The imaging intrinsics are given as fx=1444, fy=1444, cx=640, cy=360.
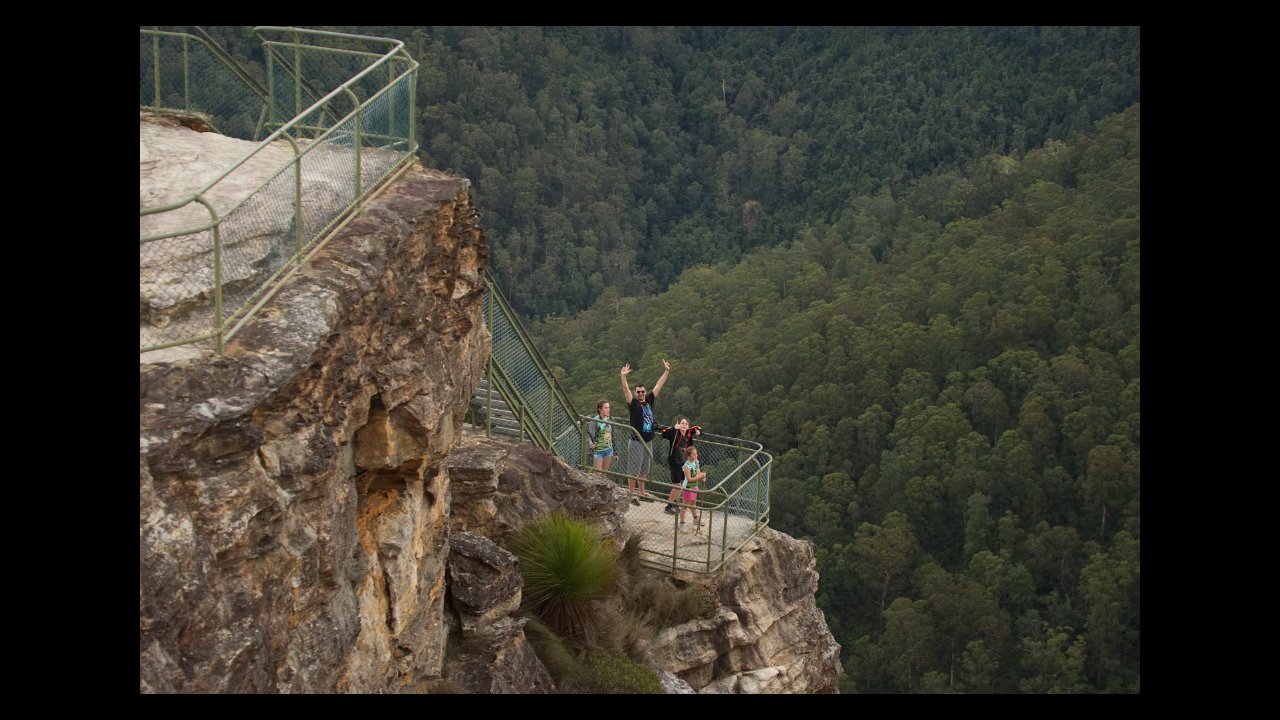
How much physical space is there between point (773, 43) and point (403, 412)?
97.6 m

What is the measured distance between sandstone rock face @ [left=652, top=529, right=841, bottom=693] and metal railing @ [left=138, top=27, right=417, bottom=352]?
19.2 ft

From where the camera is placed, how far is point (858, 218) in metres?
80.7

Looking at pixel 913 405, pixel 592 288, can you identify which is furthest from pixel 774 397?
pixel 592 288

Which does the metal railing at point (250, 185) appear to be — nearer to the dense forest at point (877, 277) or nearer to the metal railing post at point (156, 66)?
the metal railing post at point (156, 66)

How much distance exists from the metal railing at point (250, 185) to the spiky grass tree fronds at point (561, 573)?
3462 millimetres

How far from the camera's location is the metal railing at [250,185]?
7680 mm

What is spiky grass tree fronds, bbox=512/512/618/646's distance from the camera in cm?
1217

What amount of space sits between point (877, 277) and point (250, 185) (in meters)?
63.1

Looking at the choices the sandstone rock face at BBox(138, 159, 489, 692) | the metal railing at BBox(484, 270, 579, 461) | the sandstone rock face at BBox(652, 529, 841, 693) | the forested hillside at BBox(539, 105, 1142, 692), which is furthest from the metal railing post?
the forested hillside at BBox(539, 105, 1142, 692)

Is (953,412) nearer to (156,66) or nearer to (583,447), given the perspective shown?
(583,447)

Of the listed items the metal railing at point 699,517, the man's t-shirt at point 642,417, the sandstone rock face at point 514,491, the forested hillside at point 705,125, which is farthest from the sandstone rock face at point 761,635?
the forested hillside at point 705,125

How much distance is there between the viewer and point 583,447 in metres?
15.6

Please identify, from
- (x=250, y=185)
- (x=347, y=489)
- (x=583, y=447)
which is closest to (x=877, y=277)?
(x=583, y=447)

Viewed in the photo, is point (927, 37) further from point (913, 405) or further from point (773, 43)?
point (913, 405)
